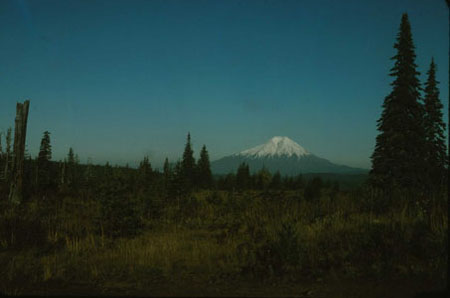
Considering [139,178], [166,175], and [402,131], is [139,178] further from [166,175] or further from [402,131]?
[166,175]

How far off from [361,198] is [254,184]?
6704 centimetres

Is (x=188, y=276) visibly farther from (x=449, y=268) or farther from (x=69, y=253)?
(x=449, y=268)

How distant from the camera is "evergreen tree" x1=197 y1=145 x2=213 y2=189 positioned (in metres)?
60.0

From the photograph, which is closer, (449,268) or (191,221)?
(449,268)

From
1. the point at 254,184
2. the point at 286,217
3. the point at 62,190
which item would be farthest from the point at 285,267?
the point at 254,184

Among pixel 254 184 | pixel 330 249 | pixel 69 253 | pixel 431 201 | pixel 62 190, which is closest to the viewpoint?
pixel 330 249

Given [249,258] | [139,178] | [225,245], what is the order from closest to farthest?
[249,258] → [225,245] → [139,178]

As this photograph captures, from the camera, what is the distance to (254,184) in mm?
74750

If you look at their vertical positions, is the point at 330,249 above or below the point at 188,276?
above

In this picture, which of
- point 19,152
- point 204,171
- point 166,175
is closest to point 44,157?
point 166,175

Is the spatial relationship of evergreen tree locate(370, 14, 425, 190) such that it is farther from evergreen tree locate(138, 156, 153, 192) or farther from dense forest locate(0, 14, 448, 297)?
evergreen tree locate(138, 156, 153, 192)

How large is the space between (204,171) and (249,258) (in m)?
56.8

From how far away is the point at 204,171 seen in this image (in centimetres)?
6144

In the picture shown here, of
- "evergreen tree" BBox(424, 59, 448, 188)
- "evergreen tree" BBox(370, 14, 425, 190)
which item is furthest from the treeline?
"evergreen tree" BBox(424, 59, 448, 188)
